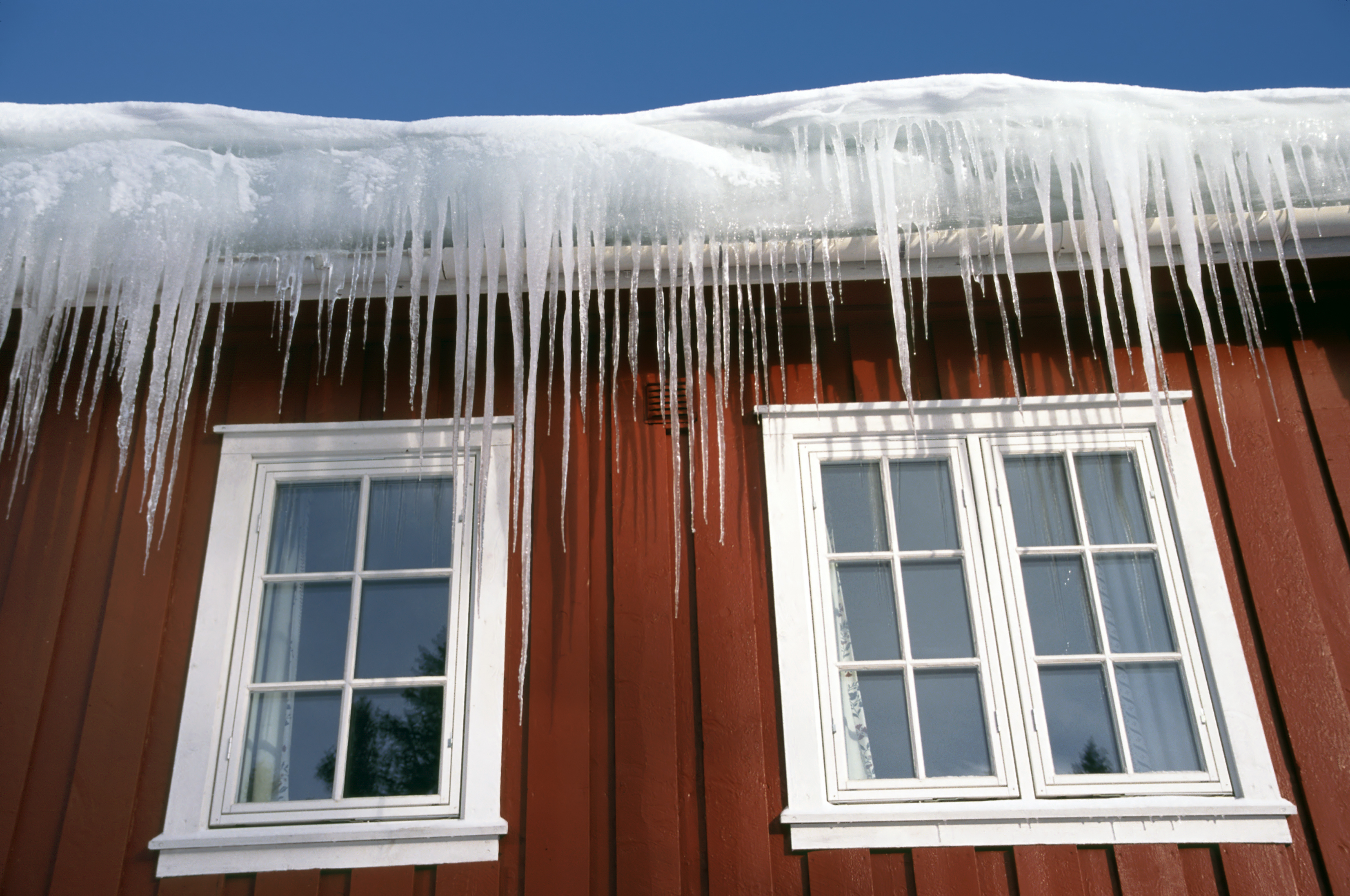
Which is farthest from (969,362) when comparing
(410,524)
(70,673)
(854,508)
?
(70,673)

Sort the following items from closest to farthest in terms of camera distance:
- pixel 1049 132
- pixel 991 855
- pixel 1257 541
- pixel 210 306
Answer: pixel 991 855 < pixel 1049 132 < pixel 1257 541 < pixel 210 306

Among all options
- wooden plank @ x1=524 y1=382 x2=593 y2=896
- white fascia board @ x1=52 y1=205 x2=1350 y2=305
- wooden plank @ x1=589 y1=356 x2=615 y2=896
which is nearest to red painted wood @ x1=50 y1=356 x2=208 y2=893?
white fascia board @ x1=52 y1=205 x2=1350 y2=305

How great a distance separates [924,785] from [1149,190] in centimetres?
182

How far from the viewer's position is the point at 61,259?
2393 millimetres

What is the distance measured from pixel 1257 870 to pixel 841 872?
109 centimetres

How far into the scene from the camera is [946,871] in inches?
86.7

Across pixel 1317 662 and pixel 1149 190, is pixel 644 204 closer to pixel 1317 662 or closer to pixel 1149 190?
pixel 1149 190

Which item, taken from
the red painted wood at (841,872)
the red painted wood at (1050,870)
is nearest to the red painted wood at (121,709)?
the red painted wood at (841,872)

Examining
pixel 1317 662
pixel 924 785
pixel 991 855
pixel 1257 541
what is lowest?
pixel 991 855

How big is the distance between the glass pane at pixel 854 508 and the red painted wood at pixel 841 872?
851 millimetres

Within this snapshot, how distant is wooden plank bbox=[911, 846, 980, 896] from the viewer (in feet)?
7.18

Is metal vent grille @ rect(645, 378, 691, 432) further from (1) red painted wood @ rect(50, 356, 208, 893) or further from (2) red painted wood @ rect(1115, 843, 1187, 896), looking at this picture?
(2) red painted wood @ rect(1115, 843, 1187, 896)

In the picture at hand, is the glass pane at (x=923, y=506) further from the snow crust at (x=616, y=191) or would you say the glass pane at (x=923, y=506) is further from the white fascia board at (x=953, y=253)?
the white fascia board at (x=953, y=253)

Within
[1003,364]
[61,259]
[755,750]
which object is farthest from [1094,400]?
[61,259]
